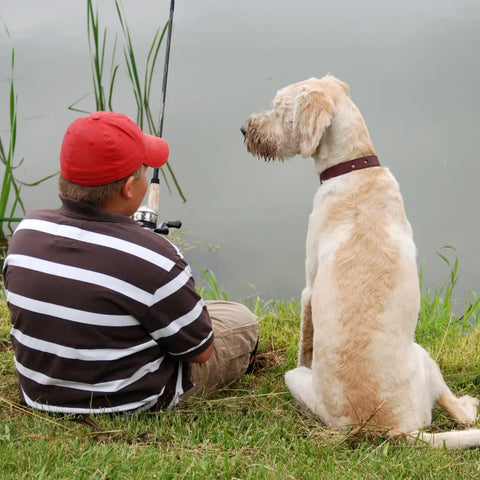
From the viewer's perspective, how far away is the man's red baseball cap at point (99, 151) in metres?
2.86

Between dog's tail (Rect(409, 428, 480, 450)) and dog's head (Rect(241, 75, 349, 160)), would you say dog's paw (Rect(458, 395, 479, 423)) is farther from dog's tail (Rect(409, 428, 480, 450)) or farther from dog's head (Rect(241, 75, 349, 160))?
dog's head (Rect(241, 75, 349, 160))

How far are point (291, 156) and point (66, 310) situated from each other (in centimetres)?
164

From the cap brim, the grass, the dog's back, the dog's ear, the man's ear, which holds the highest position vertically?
the dog's ear

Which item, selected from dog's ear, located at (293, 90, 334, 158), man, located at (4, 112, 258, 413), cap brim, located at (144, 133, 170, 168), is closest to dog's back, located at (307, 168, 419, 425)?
dog's ear, located at (293, 90, 334, 158)

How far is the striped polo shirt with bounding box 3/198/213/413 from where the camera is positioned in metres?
2.81

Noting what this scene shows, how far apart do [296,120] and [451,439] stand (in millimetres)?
1807

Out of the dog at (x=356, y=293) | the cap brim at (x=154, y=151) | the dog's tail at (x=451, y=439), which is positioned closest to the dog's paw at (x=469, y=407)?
the dog at (x=356, y=293)

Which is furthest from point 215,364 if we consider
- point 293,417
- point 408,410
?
point 408,410

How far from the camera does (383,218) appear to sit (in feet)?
10.7

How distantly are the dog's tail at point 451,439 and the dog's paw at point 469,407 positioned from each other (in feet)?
1.32

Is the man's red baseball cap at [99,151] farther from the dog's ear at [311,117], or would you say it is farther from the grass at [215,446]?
the grass at [215,446]

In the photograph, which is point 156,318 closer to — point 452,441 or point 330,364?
point 330,364

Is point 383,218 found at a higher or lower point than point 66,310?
higher

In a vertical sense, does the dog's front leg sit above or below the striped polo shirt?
below
